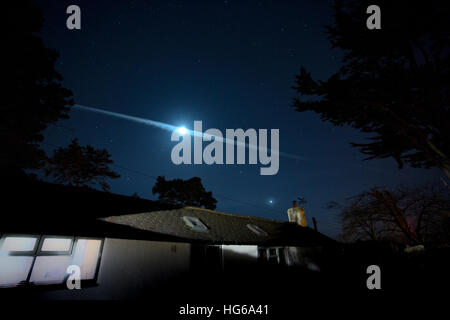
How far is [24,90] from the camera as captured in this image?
50.9 feet

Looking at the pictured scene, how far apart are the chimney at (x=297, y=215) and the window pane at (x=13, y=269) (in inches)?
903

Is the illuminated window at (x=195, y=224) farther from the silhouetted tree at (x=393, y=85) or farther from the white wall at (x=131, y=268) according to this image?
the silhouetted tree at (x=393, y=85)

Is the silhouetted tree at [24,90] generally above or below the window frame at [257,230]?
above

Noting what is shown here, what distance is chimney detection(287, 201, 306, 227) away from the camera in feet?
78.4

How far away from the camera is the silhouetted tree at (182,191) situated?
35.9 metres

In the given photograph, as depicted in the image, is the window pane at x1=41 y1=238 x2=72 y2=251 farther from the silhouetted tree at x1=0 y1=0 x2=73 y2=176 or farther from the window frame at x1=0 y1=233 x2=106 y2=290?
the silhouetted tree at x1=0 y1=0 x2=73 y2=176

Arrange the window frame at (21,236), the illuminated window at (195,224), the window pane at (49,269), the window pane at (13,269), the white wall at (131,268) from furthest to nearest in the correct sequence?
the illuminated window at (195,224) → the white wall at (131,268) → the window pane at (49,269) → the window pane at (13,269) → the window frame at (21,236)

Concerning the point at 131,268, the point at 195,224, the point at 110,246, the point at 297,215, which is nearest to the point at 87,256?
the point at 110,246

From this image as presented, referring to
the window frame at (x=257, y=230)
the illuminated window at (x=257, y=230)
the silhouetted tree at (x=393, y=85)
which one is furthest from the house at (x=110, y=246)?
the silhouetted tree at (x=393, y=85)

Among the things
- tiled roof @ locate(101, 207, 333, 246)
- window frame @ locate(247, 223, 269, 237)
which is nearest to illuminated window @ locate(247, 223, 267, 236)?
window frame @ locate(247, 223, 269, 237)

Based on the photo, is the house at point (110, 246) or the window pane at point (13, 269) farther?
the house at point (110, 246)

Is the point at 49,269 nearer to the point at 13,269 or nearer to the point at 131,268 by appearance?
the point at 13,269
